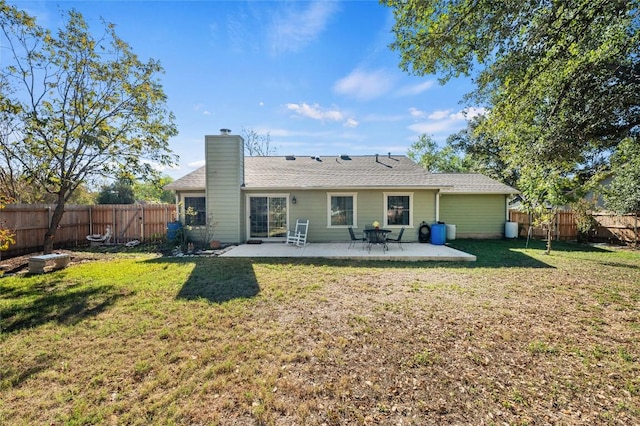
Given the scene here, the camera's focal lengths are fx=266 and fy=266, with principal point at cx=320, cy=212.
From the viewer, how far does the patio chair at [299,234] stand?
34.3ft

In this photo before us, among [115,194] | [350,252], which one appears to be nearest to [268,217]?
[350,252]

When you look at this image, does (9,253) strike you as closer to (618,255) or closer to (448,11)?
(448,11)

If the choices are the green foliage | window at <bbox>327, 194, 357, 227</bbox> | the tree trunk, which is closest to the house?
window at <bbox>327, 194, 357, 227</bbox>

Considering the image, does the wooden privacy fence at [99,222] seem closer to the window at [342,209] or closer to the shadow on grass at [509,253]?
the window at [342,209]

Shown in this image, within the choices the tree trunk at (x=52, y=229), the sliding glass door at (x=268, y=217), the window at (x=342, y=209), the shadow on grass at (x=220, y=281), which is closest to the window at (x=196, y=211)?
the sliding glass door at (x=268, y=217)

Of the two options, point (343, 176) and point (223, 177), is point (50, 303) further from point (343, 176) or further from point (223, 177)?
point (343, 176)

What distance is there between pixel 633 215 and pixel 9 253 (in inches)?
934

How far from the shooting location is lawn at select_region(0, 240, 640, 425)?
232 centimetres

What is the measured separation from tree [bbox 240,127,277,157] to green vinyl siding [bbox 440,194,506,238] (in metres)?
19.0

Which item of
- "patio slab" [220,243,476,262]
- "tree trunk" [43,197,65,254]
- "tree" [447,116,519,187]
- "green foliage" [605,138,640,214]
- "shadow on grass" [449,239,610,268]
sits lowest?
"shadow on grass" [449,239,610,268]

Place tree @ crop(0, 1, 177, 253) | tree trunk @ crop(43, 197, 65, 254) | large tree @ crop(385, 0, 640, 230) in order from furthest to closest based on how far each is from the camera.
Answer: tree trunk @ crop(43, 197, 65, 254), tree @ crop(0, 1, 177, 253), large tree @ crop(385, 0, 640, 230)

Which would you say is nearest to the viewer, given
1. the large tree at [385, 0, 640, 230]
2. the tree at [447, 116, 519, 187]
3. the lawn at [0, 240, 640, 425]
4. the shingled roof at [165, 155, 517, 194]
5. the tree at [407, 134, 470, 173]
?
the lawn at [0, 240, 640, 425]

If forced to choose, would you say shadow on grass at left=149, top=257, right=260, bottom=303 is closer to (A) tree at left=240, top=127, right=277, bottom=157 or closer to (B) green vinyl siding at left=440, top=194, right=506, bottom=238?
(B) green vinyl siding at left=440, top=194, right=506, bottom=238

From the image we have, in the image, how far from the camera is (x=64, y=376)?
9.00 feet
